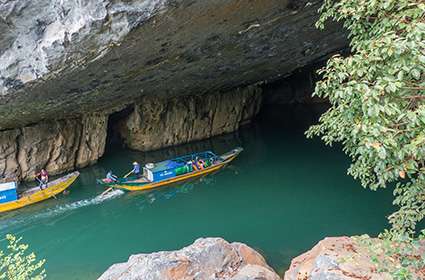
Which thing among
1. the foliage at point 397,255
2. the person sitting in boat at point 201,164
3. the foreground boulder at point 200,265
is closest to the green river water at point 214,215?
the person sitting in boat at point 201,164

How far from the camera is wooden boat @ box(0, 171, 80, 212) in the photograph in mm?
13648

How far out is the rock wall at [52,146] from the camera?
1605cm

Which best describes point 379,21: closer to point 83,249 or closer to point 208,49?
point 208,49

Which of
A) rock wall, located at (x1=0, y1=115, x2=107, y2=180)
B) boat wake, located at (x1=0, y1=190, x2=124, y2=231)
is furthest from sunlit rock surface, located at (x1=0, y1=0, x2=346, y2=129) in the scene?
boat wake, located at (x1=0, y1=190, x2=124, y2=231)

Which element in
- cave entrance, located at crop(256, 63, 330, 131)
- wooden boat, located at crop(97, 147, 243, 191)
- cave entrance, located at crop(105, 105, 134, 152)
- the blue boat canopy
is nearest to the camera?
wooden boat, located at crop(97, 147, 243, 191)

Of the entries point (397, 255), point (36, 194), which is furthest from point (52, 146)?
point (397, 255)

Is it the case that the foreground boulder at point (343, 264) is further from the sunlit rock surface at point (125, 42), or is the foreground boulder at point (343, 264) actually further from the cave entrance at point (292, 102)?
the cave entrance at point (292, 102)

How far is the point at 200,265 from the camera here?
732 centimetres

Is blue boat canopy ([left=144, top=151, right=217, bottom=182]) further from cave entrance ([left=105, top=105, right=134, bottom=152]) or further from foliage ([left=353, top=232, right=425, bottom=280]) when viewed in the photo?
foliage ([left=353, top=232, right=425, bottom=280])

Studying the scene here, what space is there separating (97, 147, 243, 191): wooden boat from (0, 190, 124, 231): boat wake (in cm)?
52

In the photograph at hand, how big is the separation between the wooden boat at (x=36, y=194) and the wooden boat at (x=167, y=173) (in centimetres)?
143

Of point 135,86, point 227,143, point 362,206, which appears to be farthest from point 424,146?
point 227,143

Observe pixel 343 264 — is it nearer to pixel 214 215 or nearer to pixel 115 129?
pixel 214 215

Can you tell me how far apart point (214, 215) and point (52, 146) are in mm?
9494
